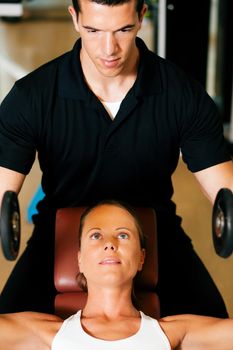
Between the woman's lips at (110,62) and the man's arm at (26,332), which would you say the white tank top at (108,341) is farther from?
the woman's lips at (110,62)

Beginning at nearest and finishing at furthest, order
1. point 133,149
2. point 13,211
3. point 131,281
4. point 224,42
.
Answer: point 13,211, point 131,281, point 133,149, point 224,42

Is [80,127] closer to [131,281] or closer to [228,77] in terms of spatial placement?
[131,281]

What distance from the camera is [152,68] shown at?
1714mm

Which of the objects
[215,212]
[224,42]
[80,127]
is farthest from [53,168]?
[224,42]

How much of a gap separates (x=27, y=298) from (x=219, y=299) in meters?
0.52

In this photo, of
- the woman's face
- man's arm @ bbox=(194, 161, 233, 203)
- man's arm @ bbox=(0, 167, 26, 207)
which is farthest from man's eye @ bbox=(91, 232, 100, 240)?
man's arm @ bbox=(194, 161, 233, 203)

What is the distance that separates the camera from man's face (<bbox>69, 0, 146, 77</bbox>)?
1414 millimetres

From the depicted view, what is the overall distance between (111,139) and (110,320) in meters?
0.49

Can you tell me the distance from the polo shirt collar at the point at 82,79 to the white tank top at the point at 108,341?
611 millimetres

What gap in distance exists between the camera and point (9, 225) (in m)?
1.42

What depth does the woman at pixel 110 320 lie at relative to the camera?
4.75ft

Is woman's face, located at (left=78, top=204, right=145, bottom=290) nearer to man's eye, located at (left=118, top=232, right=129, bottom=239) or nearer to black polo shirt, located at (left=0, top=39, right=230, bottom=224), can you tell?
man's eye, located at (left=118, top=232, right=129, bottom=239)

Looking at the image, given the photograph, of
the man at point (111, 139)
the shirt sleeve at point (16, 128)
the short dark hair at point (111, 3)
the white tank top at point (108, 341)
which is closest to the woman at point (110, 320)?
the white tank top at point (108, 341)

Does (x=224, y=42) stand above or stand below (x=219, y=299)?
above
